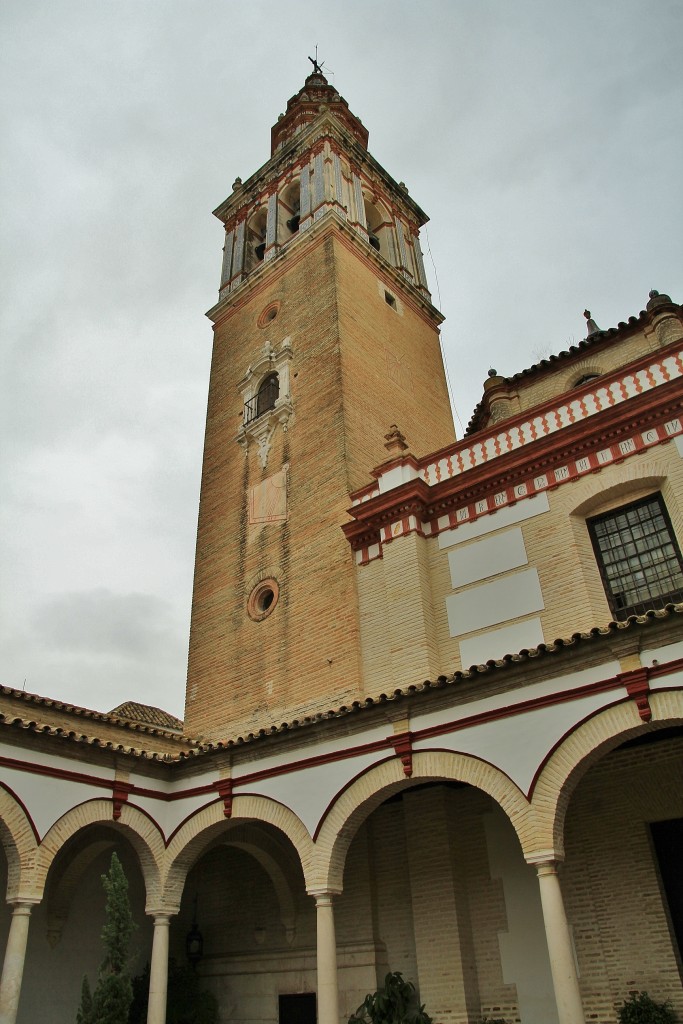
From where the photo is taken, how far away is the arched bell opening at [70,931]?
11406mm

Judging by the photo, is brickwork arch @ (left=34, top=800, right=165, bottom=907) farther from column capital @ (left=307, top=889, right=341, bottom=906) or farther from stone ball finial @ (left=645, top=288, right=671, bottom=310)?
stone ball finial @ (left=645, top=288, right=671, bottom=310)

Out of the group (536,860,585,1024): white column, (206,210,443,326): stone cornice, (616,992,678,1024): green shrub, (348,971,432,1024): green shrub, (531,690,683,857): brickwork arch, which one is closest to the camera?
(536,860,585,1024): white column

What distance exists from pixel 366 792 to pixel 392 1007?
2622mm

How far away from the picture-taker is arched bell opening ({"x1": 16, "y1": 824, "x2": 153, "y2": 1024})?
11406mm

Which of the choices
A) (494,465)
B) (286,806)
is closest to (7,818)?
(286,806)

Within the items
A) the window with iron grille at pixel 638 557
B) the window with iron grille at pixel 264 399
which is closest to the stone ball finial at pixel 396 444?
the window with iron grille at pixel 638 557

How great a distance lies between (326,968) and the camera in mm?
9062

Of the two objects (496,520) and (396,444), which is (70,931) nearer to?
(496,520)

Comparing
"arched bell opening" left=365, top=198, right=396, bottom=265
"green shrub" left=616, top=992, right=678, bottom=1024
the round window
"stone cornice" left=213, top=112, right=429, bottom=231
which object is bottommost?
"green shrub" left=616, top=992, right=678, bottom=1024

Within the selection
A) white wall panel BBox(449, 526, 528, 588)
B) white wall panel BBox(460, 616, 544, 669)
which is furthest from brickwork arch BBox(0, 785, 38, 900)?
white wall panel BBox(449, 526, 528, 588)

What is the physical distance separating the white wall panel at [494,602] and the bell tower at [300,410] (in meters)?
1.79

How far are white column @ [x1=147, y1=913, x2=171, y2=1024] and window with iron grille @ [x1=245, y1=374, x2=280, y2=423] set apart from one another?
1047cm

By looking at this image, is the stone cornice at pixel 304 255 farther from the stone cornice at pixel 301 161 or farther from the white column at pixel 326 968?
the white column at pixel 326 968

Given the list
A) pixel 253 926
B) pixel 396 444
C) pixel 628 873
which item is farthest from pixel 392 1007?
pixel 396 444
